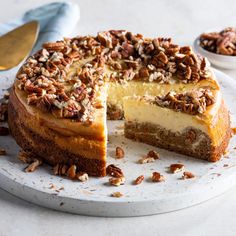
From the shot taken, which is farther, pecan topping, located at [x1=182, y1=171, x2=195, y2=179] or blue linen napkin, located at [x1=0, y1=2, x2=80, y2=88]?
blue linen napkin, located at [x1=0, y1=2, x2=80, y2=88]

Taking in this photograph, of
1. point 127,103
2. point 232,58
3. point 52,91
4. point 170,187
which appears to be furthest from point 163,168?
point 232,58

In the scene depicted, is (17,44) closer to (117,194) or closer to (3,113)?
(3,113)

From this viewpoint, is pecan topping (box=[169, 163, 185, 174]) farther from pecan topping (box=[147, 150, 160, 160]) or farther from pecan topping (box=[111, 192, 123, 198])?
pecan topping (box=[111, 192, 123, 198])

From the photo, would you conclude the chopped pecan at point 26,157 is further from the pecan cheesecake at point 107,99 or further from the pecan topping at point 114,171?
the pecan topping at point 114,171

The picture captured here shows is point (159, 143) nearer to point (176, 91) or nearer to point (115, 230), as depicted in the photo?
point (176, 91)

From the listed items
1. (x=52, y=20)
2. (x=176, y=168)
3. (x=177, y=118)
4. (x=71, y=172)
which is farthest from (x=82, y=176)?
(x=52, y=20)

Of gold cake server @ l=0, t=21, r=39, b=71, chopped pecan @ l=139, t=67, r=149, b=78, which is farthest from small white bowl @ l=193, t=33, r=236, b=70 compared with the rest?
gold cake server @ l=0, t=21, r=39, b=71
